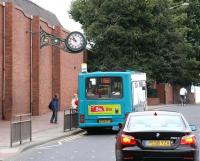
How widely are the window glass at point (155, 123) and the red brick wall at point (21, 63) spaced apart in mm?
22699

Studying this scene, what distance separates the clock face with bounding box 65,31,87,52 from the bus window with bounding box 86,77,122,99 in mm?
11226

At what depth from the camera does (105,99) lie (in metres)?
27.0

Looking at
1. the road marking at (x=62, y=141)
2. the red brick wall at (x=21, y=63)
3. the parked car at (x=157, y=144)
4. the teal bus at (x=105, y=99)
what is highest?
the red brick wall at (x=21, y=63)

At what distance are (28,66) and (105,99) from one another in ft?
45.6

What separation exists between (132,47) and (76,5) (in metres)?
9.00

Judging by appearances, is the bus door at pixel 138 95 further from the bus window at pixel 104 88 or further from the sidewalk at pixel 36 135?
the sidewalk at pixel 36 135

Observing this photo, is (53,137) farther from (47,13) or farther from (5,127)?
(47,13)

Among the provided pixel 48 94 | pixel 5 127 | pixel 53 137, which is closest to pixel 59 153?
pixel 53 137

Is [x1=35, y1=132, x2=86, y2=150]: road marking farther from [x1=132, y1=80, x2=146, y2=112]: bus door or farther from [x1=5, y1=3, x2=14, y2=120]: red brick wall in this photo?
[x1=5, y1=3, x2=14, y2=120]: red brick wall

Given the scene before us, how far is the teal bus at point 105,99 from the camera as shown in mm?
26844

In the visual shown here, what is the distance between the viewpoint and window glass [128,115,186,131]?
13312 millimetres

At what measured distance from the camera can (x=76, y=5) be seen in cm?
5803

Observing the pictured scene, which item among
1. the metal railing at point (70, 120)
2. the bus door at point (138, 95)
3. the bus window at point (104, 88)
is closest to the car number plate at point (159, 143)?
the bus window at point (104, 88)

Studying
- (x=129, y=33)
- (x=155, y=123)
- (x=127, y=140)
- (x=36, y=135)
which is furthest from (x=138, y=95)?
(x=129, y=33)
